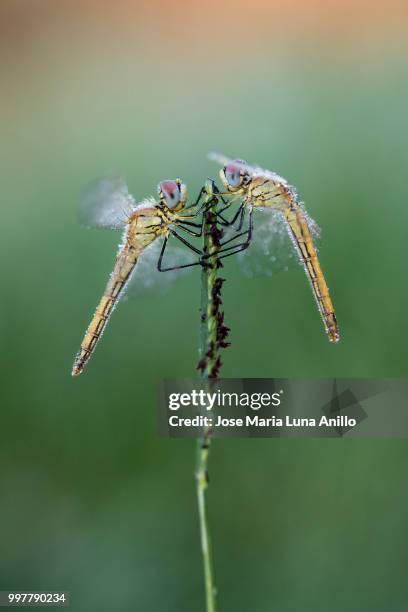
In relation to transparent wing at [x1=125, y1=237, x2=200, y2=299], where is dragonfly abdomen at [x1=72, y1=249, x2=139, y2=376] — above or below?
below

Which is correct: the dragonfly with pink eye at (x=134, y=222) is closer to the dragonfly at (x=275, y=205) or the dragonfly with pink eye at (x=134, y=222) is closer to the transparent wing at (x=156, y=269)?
the transparent wing at (x=156, y=269)

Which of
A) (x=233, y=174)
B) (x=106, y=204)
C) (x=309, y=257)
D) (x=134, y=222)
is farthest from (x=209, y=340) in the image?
(x=106, y=204)

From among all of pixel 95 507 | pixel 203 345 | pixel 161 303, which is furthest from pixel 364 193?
pixel 203 345

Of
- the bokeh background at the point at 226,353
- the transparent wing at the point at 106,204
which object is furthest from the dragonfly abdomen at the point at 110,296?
the bokeh background at the point at 226,353

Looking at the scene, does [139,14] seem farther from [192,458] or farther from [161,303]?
[192,458]

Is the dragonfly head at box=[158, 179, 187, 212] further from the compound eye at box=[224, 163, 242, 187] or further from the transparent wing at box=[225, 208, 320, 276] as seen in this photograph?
the transparent wing at box=[225, 208, 320, 276]

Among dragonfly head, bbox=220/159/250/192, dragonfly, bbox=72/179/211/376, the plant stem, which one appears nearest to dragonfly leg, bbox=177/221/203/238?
dragonfly, bbox=72/179/211/376

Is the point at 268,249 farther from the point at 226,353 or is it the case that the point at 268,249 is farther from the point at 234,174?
the point at 226,353
